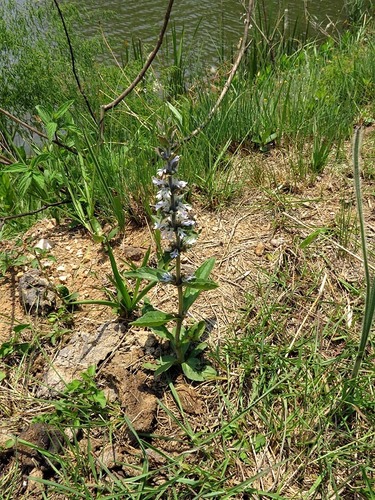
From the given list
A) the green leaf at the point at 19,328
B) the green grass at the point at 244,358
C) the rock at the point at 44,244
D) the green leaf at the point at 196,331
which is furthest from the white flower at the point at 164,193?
the rock at the point at 44,244

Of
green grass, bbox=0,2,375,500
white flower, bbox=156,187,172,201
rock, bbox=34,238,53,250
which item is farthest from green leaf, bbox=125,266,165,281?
rock, bbox=34,238,53,250

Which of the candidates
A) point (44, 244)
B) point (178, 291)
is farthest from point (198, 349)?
point (44, 244)

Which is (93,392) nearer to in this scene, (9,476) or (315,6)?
(9,476)

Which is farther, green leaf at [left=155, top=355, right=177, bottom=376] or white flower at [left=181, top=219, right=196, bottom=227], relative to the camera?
green leaf at [left=155, top=355, right=177, bottom=376]

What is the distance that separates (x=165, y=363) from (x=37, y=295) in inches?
27.3

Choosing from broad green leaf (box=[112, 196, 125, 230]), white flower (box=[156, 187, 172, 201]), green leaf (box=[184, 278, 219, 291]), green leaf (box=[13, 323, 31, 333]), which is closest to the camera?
white flower (box=[156, 187, 172, 201])

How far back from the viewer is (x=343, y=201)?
216 cm

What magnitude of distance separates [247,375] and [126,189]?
119cm

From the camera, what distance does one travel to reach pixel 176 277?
158 cm

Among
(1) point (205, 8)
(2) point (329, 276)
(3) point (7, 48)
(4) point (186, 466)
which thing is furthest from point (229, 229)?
(1) point (205, 8)

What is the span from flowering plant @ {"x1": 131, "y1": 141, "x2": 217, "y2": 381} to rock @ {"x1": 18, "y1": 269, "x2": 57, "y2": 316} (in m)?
0.52

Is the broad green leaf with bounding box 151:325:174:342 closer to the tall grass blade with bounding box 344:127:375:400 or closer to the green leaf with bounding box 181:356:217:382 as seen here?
the green leaf with bounding box 181:356:217:382

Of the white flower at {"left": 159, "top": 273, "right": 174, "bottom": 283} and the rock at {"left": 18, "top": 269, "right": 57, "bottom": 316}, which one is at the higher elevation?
the white flower at {"left": 159, "top": 273, "right": 174, "bottom": 283}

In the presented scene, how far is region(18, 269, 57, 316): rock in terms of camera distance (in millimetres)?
1979
